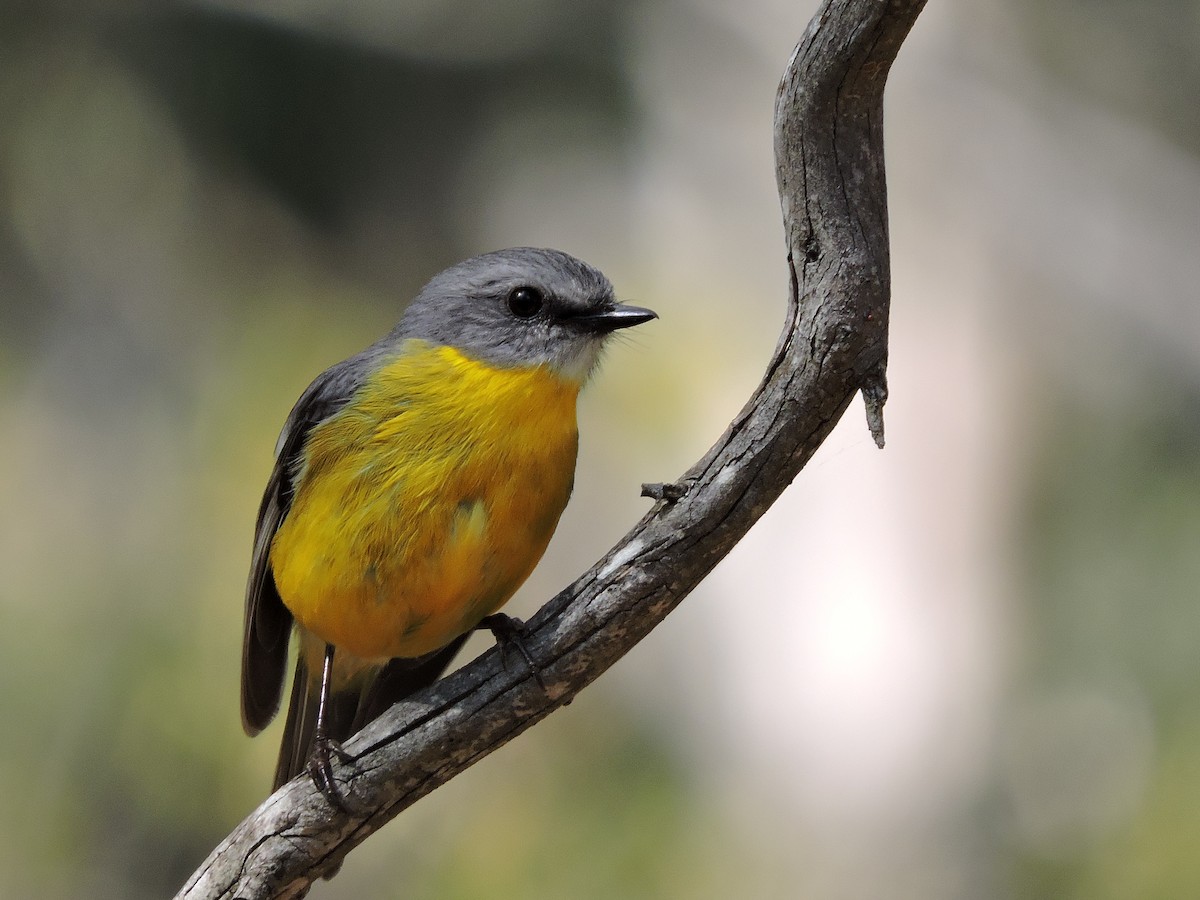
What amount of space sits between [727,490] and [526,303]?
1.18 metres

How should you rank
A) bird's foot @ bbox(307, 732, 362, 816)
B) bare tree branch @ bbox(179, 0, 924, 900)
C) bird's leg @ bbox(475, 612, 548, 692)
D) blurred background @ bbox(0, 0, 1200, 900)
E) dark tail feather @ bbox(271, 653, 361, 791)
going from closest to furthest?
bare tree branch @ bbox(179, 0, 924, 900), bird's leg @ bbox(475, 612, 548, 692), bird's foot @ bbox(307, 732, 362, 816), dark tail feather @ bbox(271, 653, 361, 791), blurred background @ bbox(0, 0, 1200, 900)

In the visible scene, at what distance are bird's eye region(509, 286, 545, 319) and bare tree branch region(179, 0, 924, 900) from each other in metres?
1.03

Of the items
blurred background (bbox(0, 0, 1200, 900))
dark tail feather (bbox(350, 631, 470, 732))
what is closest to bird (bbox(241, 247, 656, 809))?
dark tail feather (bbox(350, 631, 470, 732))

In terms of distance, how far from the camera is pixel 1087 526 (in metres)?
9.30

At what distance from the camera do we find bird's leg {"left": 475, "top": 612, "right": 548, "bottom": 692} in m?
3.53

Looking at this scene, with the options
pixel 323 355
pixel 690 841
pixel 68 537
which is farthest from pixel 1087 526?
pixel 68 537

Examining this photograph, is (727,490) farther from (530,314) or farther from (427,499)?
(530,314)

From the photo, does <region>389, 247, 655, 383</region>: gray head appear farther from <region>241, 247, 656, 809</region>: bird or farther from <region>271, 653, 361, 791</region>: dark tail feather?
<region>271, 653, 361, 791</region>: dark tail feather

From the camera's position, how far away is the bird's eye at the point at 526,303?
421 centimetres

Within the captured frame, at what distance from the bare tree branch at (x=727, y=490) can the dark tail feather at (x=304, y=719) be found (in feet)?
3.09

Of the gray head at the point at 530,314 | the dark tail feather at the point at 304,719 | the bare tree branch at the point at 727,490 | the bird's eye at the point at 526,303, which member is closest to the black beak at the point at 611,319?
the gray head at the point at 530,314

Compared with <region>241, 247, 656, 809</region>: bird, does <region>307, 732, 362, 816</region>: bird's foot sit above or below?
below

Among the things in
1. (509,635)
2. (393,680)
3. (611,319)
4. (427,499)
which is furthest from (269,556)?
(611,319)

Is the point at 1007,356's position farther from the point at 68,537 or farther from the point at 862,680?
the point at 68,537
